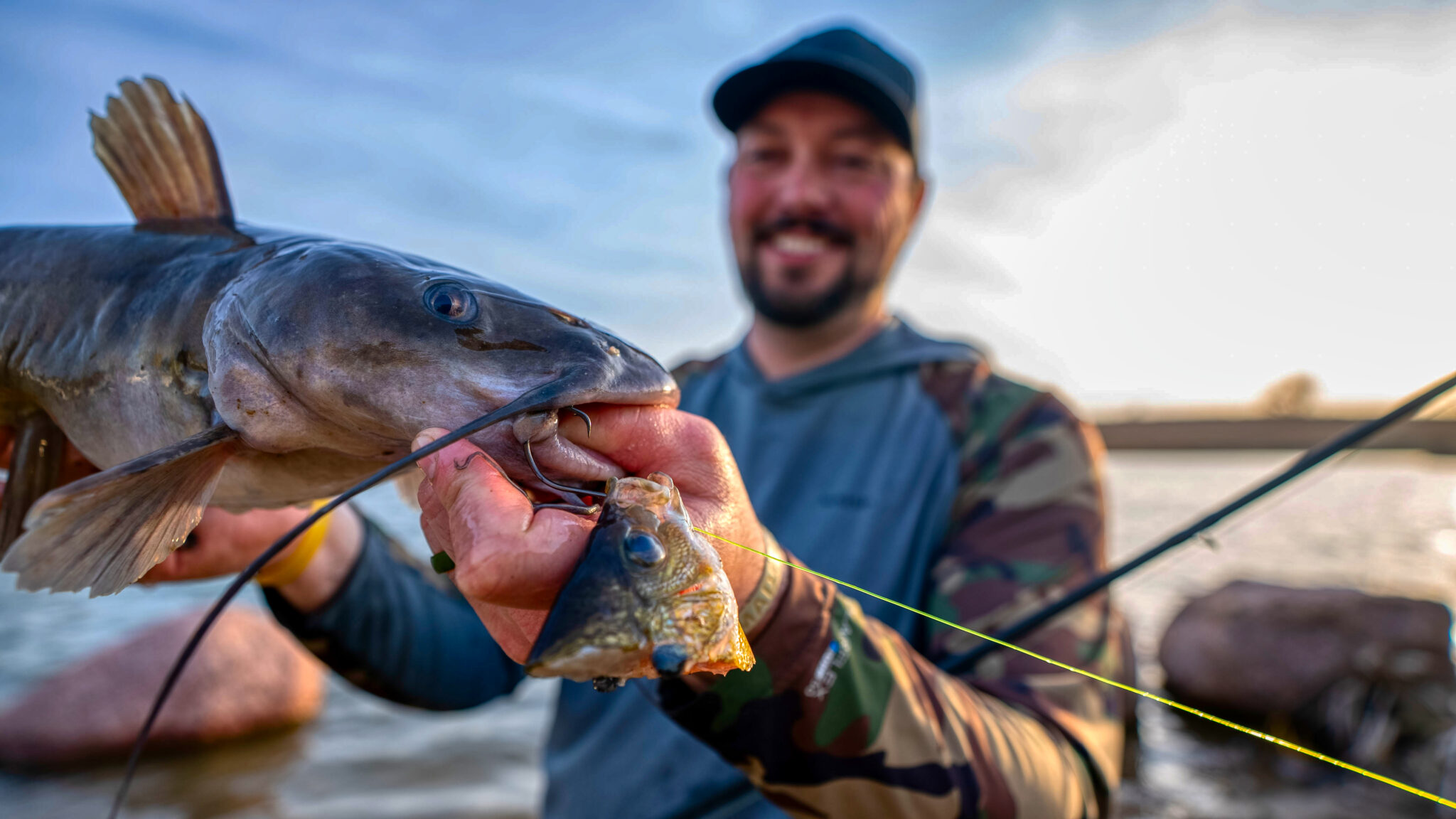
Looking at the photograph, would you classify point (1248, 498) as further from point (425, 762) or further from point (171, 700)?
point (171, 700)

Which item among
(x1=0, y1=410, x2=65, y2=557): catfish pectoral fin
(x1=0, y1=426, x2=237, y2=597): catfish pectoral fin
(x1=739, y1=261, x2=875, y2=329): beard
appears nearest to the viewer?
(x1=0, y1=426, x2=237, y2=597): catfish pectoral fin

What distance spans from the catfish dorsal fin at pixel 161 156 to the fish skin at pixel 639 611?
59.5 inches

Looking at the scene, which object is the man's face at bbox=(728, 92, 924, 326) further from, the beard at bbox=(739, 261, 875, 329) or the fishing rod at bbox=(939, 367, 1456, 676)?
the fishing rod at bbox=(939, 367, 1456, 676)

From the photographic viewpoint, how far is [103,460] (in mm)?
1713

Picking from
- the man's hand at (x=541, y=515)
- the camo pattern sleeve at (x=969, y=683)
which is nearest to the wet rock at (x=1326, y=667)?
the camo pattern sleeve at (x=969, y=683)

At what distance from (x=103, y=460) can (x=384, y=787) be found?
4.13m

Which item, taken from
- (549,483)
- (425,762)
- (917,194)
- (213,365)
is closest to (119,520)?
(213,365)

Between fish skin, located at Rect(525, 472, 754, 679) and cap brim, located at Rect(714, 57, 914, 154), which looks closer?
fish skin, located at Rect(525, 472, 754, 679)

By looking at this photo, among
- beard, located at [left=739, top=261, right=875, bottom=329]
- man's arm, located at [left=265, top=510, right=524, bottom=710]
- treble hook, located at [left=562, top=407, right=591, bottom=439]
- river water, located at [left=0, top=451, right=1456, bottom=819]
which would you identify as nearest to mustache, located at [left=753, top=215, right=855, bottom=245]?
beard, located at [left=739, top=261, right=875, bottom=329]

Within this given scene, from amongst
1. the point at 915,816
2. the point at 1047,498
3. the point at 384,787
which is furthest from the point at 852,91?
the point at 384,787

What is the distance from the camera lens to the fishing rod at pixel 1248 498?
1.80 m

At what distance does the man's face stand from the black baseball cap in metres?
0.06

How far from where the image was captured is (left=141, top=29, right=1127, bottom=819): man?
1258 mm

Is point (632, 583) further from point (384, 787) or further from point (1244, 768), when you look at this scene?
point (1244, 768)
